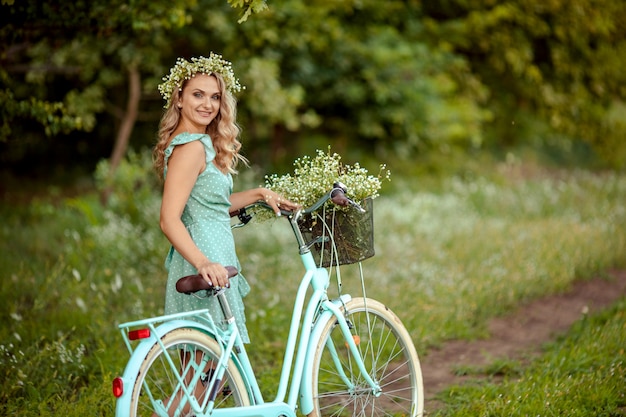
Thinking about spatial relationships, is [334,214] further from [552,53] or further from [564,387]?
[552,53]

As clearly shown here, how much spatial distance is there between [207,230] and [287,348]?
637 mm

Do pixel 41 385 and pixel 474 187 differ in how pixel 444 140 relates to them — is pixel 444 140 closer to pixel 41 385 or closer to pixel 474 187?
pixel 474 187

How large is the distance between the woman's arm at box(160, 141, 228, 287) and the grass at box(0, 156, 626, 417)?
147 cm

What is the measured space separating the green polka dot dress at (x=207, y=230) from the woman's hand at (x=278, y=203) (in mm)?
187

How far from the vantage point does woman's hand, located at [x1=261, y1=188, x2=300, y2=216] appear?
3.34m

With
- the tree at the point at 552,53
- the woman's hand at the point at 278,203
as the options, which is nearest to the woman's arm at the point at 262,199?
the woman's hand at the point at 278,203

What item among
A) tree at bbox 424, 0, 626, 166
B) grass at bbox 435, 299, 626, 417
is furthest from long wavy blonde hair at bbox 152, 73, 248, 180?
tree at bbox 424, 0, 626, 166

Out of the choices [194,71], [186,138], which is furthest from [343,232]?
[194,71]

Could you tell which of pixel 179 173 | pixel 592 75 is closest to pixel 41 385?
pixel 179 173

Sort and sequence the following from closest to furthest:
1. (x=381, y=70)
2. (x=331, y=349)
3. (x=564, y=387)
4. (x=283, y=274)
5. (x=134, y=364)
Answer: (x=134, y=364)
(x=331, y=349)
(x=564, y=387)
(x=283, y=274)
(x=381, y=70)


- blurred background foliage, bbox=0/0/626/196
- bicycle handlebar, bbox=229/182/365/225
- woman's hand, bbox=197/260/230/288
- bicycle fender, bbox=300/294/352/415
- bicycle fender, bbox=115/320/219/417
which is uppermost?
blurred background foliage, bbox=0/0/626/196

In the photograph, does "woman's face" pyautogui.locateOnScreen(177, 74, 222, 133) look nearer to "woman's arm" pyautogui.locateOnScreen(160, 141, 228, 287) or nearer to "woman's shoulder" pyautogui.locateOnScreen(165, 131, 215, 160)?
"woman's shoulder" pyautogui.locateOnScreen(165, 131, 215, 160)

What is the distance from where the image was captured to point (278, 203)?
132 inches

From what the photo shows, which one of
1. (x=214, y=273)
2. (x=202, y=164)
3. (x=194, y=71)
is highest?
(x=194, y=71)
